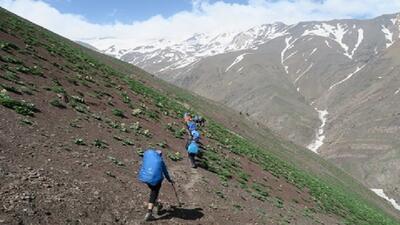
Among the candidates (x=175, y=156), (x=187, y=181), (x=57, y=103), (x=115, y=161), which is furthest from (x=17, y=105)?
(x=187, y=181)

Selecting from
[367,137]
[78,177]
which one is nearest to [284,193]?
[78,177]

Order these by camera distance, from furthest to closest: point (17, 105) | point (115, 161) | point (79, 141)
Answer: point (17, 105) < point (79, 141) < point (115, 161)

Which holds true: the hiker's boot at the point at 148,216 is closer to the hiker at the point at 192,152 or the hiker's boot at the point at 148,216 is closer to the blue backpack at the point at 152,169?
the blue backpack at the point at 152,169

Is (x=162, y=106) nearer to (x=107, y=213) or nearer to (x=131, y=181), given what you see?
(x=131, y=181)

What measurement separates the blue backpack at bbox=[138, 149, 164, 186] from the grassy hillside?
1.64 meters

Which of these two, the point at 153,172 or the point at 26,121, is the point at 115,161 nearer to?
the point at 26,121

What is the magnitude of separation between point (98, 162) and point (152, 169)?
16.2ft

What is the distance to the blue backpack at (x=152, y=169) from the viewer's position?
14.6 meters

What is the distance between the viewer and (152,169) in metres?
14.6

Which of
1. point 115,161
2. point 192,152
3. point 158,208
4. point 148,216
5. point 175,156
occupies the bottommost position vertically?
point 148,216

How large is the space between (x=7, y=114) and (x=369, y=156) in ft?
570

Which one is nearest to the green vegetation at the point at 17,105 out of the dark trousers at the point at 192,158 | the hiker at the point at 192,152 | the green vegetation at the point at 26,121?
the green vegetation at the point at 26,121

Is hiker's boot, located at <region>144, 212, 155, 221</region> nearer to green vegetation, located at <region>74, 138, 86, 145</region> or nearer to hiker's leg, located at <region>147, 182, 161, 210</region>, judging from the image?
hiker's leg, located at <region>147, 182, 161, 210</region>

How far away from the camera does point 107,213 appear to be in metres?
14.8
